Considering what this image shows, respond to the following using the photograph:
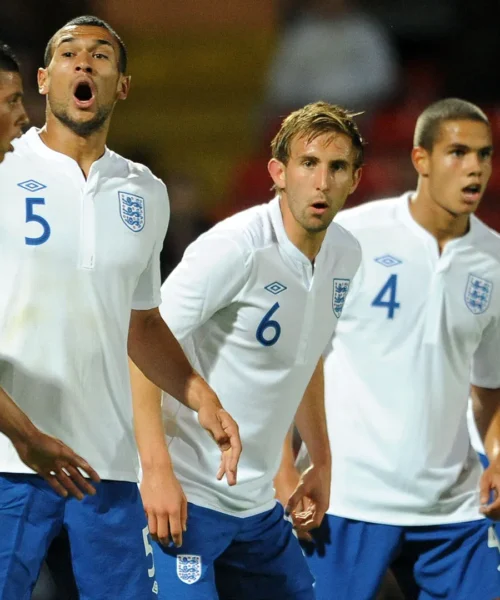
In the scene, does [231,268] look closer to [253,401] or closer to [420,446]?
[253,401]

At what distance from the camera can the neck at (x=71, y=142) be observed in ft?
11.3

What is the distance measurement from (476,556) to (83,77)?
200 cm

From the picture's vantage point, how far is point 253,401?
3.79 m

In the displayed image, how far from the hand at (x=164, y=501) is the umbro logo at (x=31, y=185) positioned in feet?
2.62

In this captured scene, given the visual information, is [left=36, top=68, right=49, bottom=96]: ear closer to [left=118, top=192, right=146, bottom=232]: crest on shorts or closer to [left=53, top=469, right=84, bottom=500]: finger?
[left=118, top=192, right=146, bottom=232]: crest on shorts

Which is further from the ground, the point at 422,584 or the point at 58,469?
the point at 58,469

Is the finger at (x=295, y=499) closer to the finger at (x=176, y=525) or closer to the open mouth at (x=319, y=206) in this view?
the finger at (x=176, y=525)

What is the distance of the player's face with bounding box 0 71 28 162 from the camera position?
325 centimetres

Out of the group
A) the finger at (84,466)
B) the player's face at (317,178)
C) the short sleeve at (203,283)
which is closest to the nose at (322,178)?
the player's face at (317,178)

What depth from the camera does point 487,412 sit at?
15.2 ft

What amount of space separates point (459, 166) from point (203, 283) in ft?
4.16

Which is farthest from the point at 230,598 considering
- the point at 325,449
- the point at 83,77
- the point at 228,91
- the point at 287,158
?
the point at 228,91

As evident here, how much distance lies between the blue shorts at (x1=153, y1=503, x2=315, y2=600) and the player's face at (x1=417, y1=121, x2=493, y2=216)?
1221 mm

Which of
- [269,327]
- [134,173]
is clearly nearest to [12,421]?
[134,173]
